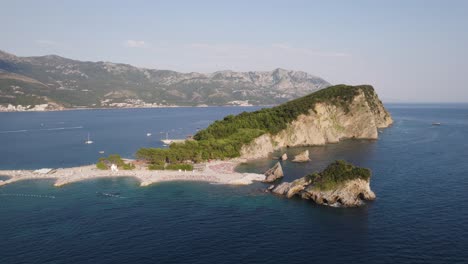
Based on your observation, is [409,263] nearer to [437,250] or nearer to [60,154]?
[437,250]

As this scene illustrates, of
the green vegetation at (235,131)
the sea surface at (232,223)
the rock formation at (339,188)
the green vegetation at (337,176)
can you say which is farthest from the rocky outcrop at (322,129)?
the green vegetation at (337,176)

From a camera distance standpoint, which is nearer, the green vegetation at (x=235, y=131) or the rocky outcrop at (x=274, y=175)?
the rocky outcrop at (x=274, y=175)

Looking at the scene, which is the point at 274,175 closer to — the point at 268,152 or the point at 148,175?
the point at 148,175

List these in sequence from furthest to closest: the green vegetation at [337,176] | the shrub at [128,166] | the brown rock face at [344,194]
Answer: the shrub at [128,166] → the green vegetation at [337,176] → the brown rock face at [344,194]

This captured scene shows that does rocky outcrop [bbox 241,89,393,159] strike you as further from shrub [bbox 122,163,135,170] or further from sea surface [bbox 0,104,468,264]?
shrub [bbox 122,163,135,170]

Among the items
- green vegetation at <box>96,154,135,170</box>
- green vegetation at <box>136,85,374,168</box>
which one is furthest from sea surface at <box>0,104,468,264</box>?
green vegetation at <box>136,85,374,168</box>

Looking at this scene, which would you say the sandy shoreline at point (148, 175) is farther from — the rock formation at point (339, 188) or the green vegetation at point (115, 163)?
the rock formation at point (339, 188)

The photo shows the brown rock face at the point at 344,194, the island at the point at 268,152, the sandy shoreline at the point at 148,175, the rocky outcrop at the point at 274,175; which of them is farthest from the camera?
the sandy shoreline at the point at 148,175

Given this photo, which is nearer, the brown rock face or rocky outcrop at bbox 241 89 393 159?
the brown rock face

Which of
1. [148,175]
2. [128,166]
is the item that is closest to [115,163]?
[128,166]
